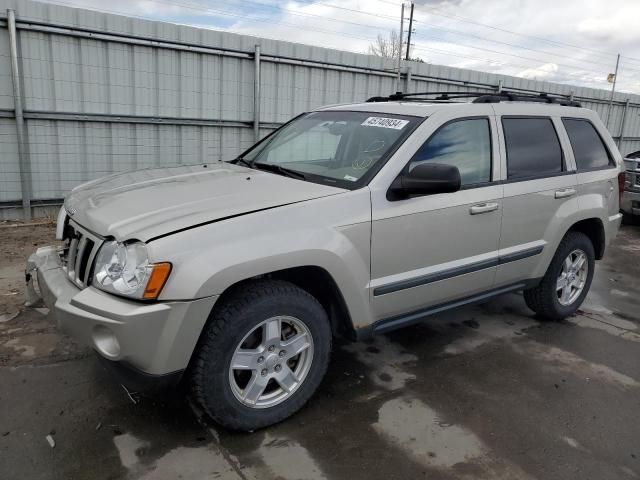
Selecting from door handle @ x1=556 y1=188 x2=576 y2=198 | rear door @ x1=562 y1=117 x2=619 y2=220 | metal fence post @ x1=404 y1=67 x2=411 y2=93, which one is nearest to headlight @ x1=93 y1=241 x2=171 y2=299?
door handle @ x1=556 y1=188 x2=576 y2=198

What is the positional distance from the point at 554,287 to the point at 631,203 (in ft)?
18.0

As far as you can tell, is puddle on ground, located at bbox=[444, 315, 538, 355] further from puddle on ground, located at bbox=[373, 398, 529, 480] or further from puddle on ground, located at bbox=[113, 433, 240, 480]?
puddle on ground, located at bbox=[113, 433, 240, 480]

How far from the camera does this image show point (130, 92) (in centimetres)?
725

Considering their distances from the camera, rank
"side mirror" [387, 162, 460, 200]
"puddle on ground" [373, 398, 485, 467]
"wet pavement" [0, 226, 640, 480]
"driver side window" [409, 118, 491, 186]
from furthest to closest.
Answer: "driver side window" [409, 118, 491, 186] → "side mirror" [387, 162, 460, 200] → "puddle on ground" [373, 398, 485, 467] → "wet pavement" [0, 226, 640, 480]

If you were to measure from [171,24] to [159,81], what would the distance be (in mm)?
794

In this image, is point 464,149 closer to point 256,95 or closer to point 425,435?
point 425,435

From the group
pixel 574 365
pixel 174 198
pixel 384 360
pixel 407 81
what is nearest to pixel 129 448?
pixel 174 198

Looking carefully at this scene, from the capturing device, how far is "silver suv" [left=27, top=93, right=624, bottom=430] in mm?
2410

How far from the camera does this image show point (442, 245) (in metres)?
3.34

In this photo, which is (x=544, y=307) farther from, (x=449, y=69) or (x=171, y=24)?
(x=449, y=69)

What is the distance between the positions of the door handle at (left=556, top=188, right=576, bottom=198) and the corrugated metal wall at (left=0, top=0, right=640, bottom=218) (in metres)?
5.39

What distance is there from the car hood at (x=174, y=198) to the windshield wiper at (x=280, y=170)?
0.26ft

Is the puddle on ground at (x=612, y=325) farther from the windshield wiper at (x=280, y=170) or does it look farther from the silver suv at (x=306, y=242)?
the windshield wiper at (x=280, y=170)

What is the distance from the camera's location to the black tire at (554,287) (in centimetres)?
436
